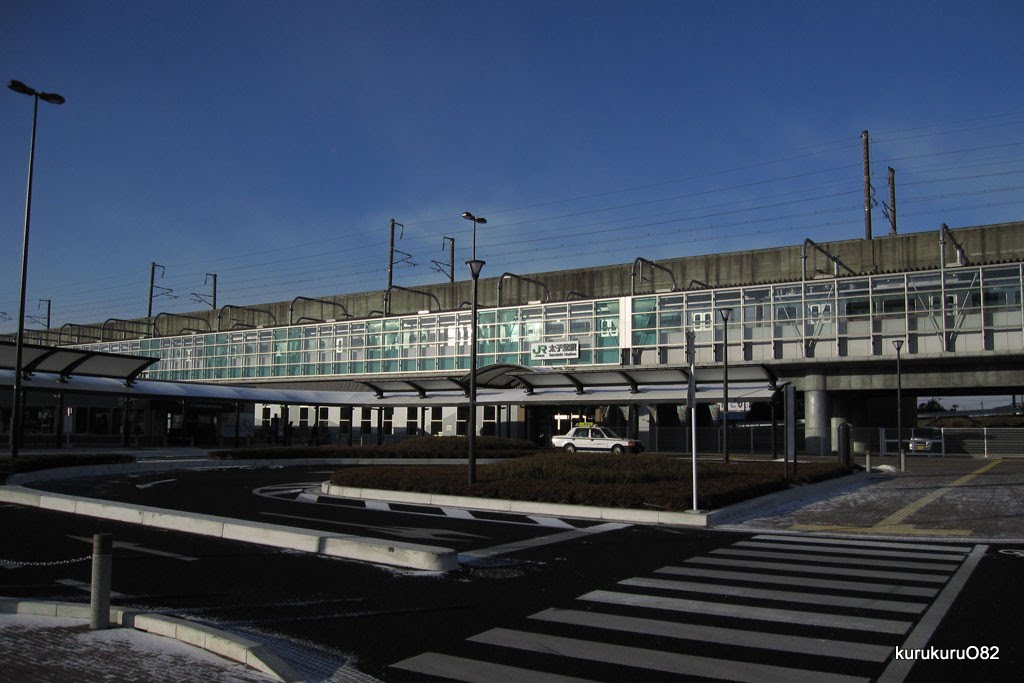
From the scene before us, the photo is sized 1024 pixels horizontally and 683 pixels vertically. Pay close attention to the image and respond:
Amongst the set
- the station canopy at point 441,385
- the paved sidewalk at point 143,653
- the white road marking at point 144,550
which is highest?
the station canopy at point 441,385

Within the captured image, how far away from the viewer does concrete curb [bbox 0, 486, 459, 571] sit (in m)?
10.6

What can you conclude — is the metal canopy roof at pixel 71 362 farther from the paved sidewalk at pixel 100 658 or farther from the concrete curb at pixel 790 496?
the paved sidewalk at pixel 100 658

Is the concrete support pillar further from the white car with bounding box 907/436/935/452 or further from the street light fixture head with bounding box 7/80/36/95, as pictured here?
the street light fixture head with bounding box 7/80/36/95

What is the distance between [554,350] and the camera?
176 ft

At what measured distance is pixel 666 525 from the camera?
50.9ft

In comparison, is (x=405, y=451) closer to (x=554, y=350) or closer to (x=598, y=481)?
(x=598, y=481)

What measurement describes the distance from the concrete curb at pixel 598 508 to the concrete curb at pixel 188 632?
34.1ft

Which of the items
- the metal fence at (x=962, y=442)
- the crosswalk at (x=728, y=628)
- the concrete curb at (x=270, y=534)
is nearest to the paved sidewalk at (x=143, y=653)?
the crosswalk at (x=728, y=628)

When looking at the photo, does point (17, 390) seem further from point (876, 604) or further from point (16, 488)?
point (876, 604)

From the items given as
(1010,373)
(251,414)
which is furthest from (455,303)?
(1010,373)

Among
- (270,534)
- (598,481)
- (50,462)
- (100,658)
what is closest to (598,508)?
(598,481)

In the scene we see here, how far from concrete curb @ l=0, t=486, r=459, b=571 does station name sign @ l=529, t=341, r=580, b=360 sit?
38.5 meters

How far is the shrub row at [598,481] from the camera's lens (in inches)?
668

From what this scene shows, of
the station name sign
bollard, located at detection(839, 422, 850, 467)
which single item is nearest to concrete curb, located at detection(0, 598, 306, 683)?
bollard, located at detection(839, 422, 850, 467)
